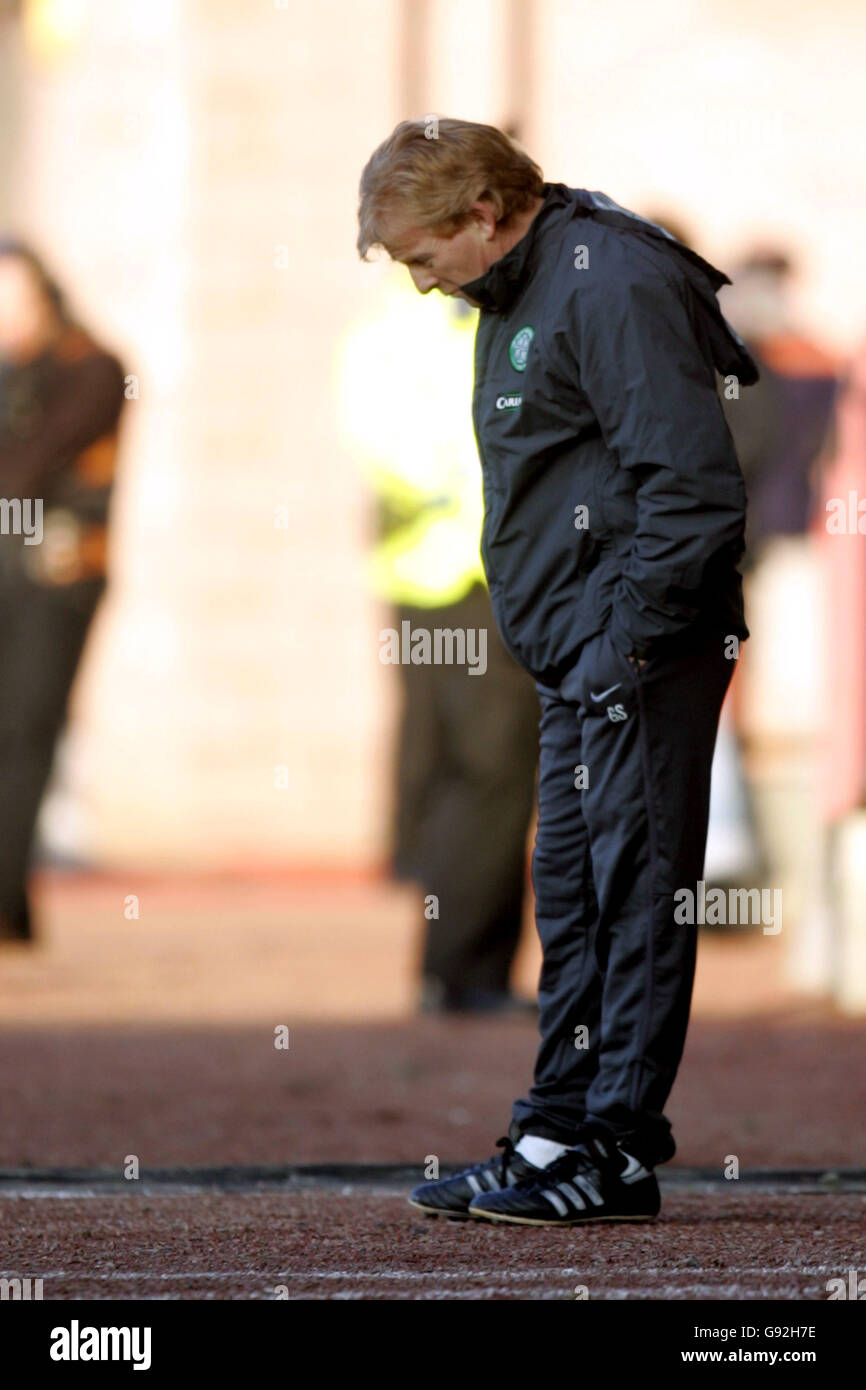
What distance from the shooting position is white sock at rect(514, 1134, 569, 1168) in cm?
431

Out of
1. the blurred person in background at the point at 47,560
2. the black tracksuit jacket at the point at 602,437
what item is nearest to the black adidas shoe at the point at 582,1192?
the black tracksuit jacket at the point at 602,437

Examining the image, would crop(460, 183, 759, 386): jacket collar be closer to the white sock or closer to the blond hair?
the blond hair

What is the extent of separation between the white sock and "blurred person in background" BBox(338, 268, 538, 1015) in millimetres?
3142

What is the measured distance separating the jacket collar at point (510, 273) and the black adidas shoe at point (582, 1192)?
135 centimetres

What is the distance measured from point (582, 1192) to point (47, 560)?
542cm

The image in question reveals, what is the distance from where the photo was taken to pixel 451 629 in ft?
24.7

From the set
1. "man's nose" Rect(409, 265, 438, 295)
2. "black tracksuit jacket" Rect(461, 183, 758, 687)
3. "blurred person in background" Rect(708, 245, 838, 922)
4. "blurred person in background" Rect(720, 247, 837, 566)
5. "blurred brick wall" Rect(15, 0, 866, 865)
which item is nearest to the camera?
"black tracksuit jacket" Rect(461, 183, 758, 687)

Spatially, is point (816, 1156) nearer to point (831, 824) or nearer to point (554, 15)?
point (831, 824)

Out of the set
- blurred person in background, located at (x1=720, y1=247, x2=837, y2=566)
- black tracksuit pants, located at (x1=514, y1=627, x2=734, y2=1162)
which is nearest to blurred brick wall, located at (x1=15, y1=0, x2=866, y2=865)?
blurred person in background, located at (x1=720, y1=247, x2=837, y2=566)

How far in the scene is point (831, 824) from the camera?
27.3 ft

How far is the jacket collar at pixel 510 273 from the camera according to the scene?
13.8 feet

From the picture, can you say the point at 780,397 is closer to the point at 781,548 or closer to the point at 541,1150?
the point at 781,548

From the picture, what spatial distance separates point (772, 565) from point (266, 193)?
3.67m

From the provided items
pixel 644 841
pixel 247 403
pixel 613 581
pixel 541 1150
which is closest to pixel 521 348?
pixel 613 581
